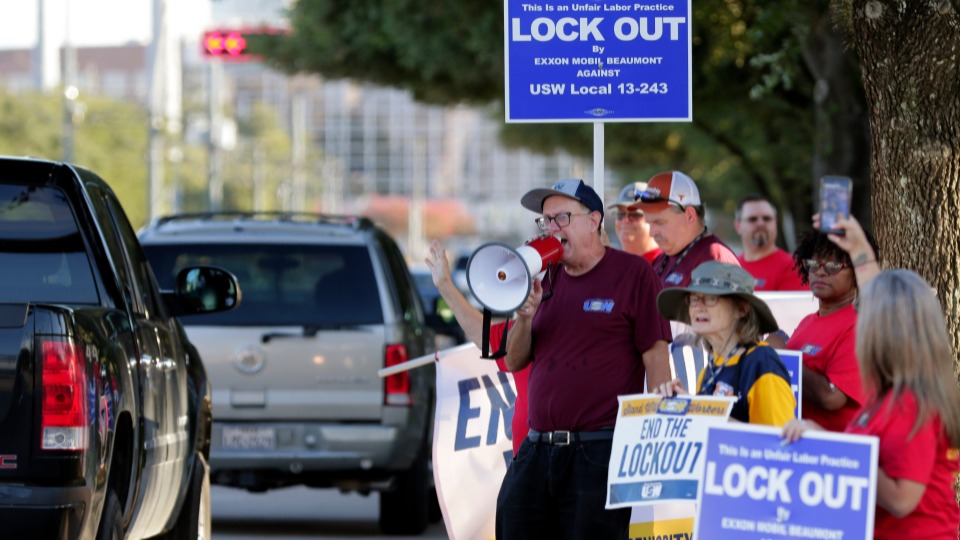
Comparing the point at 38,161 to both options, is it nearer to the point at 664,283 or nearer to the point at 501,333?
the point at 501,333

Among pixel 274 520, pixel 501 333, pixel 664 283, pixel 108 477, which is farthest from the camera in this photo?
pixel 274 520

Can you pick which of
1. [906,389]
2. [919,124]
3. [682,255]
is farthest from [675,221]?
[906,389]

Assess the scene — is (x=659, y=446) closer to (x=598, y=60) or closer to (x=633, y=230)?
(x=598, y=60)

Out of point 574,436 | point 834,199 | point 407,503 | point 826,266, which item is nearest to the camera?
point 834,199

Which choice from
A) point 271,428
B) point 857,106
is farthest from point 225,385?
point 857,106

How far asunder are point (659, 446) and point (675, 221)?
2.59 metres

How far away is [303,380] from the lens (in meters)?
11.3

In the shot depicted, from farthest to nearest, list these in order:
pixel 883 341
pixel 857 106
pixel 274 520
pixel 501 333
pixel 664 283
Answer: pixel 857 106
pixel 274 520
pixel 664 283
pixel 501 333
pixel 883 341

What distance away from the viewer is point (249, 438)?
1131 centimetres

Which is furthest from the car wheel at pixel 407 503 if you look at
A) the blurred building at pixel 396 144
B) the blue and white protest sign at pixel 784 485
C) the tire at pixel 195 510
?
the blurred building at pixel 396 144

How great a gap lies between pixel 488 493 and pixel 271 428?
127 inches

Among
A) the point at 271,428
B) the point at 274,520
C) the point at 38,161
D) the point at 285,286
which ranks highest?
the point at 38,161

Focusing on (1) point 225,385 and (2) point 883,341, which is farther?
(1) point 225,385

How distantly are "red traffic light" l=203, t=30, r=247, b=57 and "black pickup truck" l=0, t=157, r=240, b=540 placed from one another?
26.6m
